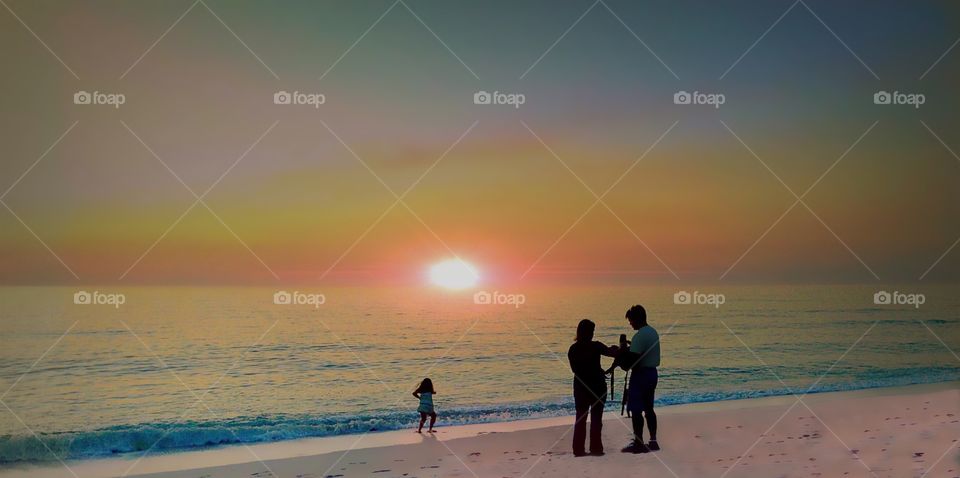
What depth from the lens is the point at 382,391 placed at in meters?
23.3

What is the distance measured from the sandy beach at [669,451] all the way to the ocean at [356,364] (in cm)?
166

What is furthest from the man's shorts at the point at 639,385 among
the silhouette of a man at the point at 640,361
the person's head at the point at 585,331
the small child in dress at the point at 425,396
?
the small child in dress at the point at 425,396

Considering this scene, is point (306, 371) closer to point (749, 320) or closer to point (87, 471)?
point (87, 471)

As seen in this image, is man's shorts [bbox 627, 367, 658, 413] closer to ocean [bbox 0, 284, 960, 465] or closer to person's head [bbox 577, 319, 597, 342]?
person's head [bbox 577, 319, 597, 342]

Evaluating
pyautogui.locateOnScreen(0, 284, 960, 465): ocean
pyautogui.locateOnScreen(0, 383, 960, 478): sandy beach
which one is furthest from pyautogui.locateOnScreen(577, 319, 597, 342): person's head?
pyautogui.locateOnScreen(0, 284, 960, 465): ocean

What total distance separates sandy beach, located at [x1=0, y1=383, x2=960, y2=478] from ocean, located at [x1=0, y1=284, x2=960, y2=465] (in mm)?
1663

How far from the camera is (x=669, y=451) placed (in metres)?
10.2

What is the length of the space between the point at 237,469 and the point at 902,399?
1268 centimetres

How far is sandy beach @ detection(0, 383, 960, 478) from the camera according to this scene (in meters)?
9.00

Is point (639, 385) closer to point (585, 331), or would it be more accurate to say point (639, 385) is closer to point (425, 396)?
point (585, 331)

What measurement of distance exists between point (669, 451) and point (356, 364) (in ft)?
72.0

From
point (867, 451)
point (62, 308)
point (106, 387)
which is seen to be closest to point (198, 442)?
point (867, 451)

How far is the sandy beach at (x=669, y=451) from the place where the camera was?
9.00m

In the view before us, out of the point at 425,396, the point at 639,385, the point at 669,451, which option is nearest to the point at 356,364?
the point at 425,396
